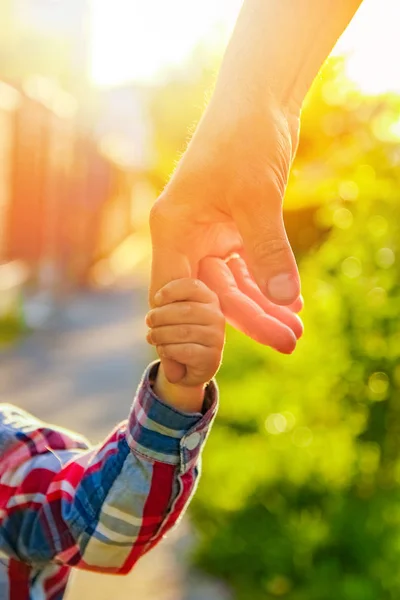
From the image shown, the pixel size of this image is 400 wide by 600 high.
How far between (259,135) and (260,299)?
22 cm

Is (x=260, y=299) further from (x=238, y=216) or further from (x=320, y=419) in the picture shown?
(x=320, y=419)

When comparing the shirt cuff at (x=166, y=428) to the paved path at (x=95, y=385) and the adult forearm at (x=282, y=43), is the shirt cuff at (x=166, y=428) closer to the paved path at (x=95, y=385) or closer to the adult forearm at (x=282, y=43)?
the adult forearm at (x=282, y=43)

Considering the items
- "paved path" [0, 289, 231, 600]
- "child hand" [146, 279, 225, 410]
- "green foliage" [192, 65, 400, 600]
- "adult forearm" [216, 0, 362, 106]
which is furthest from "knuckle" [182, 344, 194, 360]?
"paved path" [0, 289, 231, 600]

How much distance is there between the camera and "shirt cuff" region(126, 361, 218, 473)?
112cm

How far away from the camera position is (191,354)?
1.01m

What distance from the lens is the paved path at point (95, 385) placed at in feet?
10.7

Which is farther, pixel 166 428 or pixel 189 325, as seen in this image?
pixel 166 428

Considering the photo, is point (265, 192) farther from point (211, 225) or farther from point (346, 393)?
point (346, 393)

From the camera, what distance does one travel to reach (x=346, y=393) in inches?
125

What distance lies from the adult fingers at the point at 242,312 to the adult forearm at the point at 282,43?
21cm

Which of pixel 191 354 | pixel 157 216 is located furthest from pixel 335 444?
pixel 157 216

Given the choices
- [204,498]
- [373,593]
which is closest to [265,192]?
[373,593]

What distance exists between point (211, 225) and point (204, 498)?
9.09ft

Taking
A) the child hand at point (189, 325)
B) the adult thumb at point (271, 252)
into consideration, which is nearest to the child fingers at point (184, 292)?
the child hand at point (189, 325)
